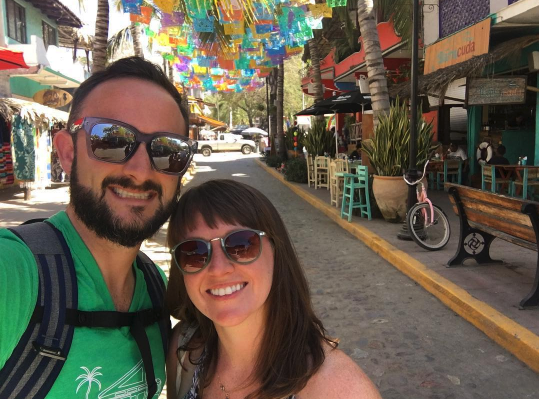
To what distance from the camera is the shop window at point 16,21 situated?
54.0 feet

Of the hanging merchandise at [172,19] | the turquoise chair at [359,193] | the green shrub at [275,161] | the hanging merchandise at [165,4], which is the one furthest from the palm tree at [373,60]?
the green shrub at [275,161]

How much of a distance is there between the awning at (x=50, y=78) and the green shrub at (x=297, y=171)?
31.1ft

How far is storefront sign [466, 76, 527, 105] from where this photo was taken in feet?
31.4

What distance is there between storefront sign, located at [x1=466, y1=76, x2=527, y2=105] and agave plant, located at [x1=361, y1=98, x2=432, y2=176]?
1800 millimetres

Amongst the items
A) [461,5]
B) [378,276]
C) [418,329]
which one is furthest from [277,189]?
[418,329]

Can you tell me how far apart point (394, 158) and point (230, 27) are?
207 inches

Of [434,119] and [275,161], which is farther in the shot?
[275,161]

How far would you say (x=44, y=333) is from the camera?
1.19 m

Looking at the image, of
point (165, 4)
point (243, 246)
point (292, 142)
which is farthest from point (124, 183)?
point (292, 142)

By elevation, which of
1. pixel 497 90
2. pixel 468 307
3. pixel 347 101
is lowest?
pixel 468 307

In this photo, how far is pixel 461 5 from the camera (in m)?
10.7

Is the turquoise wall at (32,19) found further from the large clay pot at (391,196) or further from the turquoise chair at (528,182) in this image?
the turquoise chair at (528,182)

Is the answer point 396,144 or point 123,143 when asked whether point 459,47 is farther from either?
point 123,143

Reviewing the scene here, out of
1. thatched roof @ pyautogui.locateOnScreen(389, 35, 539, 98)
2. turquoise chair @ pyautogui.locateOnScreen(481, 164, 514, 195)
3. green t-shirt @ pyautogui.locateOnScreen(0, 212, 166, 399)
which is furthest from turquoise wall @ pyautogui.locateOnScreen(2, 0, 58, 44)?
green t-shirt @ pyautogui.locateOnScreen(0, 212, 166, 399)
